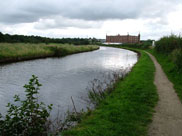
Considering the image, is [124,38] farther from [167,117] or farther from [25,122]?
[25,122]

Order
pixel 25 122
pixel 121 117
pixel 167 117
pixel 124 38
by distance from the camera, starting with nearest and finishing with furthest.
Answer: pixel 25 122 → pixel 167 117 → pixel 121 117 → pixel 124 38

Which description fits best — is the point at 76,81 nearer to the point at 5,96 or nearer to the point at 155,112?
the point at 5,96

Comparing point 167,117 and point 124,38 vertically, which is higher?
point 124,38

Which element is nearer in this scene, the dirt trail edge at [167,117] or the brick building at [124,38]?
the dirt trail edge at [167,117]

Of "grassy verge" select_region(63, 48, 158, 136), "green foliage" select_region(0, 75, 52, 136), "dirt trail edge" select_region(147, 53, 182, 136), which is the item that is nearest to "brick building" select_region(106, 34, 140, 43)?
"dirt trail edge" select_region(147, 53, 182, 136)

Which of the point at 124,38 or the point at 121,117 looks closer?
the point at 121,117

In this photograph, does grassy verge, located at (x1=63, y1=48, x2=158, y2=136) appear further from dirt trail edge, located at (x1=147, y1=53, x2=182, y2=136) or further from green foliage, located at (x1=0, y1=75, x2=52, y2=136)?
green foliage, located at (x1=0, y1=75, x2=52, y2=136)

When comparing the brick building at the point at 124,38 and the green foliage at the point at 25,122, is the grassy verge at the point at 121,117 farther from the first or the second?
the brick building at the point at 124,38

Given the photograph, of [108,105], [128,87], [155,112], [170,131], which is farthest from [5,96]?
[170,131]

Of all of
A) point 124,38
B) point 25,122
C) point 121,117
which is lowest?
point 121,117

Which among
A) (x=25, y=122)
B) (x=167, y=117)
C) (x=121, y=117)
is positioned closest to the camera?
(x=25, y=122)

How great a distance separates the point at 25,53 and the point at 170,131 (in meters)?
28.9

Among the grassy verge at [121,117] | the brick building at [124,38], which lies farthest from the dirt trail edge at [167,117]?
the brick building at [124,38]

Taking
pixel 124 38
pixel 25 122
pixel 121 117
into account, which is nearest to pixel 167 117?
pixel 121 117
